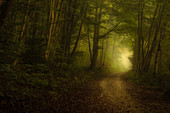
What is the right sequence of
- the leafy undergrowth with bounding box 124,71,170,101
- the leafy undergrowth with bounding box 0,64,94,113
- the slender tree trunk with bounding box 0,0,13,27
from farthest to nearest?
1. the leafy undergrowth with bounding box 124,71,170,101
2. the leafy undergrowth with bounding box 0,64,94,113
3. the slender tree trunk with bounding box 0,0,13,27

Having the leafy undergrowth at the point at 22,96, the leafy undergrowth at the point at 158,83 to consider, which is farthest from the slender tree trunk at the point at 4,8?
the leafy undergrowth at the point at 158,83

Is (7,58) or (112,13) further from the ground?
(112,13)

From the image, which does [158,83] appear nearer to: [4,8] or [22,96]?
[22,96]

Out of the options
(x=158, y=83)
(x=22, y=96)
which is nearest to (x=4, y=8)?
(x=22, y=96)

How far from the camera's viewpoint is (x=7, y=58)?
511 centimetres

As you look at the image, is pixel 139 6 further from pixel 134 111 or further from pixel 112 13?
pixel 134 111

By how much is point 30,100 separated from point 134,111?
4728 mm

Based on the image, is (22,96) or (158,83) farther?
(158,83)

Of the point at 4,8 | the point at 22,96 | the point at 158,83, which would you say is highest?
the point at 4,8

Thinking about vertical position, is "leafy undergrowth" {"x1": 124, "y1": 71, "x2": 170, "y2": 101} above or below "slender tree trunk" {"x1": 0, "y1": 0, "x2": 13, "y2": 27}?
below

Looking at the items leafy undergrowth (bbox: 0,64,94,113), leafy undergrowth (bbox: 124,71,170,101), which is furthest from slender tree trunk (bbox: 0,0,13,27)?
leafy undergrowth (bbox: 124,71,170,101)

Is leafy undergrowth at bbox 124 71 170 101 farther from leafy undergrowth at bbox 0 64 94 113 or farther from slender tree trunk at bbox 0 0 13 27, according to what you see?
slender tree trunk at bbox 0 0 13 27

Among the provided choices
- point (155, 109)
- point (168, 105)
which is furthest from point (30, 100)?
point (168, 105)

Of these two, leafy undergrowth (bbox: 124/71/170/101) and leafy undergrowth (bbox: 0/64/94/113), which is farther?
leafy undergrowth (bbox: 124/71/170/101)
